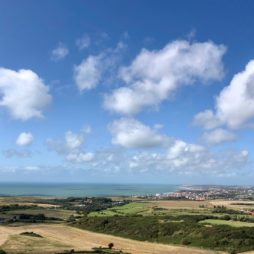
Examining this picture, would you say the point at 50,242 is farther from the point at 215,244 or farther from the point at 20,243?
the point at 215,244

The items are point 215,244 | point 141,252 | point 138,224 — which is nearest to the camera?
point 141,252

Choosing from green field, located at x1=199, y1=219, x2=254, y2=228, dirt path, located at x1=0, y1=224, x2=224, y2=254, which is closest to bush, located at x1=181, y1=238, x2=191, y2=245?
dirt path, located at x1=0, y1=224, x2=224, y2=254

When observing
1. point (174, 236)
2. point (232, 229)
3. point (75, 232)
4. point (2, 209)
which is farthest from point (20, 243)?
point (2, 209)

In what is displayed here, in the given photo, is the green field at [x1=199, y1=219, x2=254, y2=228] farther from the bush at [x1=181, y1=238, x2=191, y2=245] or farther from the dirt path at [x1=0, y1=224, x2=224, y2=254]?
the dirt path at [x1=0, y1=224, x2=224, y2=254]

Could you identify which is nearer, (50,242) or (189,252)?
(189,252)

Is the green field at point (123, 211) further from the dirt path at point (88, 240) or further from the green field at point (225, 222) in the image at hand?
the green field at point (225, 222)

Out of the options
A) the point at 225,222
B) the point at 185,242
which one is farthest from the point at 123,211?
Result: the point at 185,242

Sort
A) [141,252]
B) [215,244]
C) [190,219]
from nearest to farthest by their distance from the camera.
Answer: [141,252]
[215,244]
[190,219]
